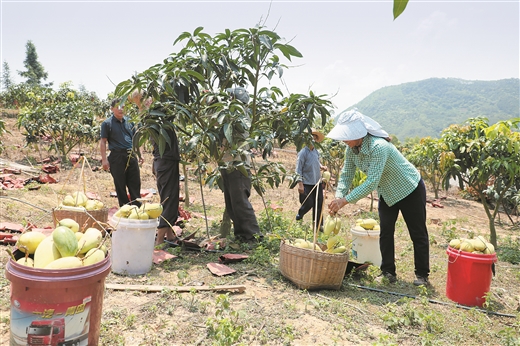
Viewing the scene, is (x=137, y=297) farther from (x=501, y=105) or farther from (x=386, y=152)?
(x=501, y=105)

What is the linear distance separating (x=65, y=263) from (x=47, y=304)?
18 cm

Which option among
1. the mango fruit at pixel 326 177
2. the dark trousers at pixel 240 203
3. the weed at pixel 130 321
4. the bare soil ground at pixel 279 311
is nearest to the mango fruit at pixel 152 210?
the bare soil ground at pixel 279 311

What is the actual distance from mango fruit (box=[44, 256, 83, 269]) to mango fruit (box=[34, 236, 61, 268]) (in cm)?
6

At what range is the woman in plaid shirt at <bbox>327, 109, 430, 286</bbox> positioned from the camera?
10.2 ft

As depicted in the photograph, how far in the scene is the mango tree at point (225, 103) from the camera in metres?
3.32

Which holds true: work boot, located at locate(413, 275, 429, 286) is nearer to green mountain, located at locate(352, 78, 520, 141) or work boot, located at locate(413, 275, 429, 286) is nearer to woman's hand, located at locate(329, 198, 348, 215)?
woman's hand, located at locate(329, 198, 348, 215)

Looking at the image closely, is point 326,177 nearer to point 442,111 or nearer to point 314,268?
point 314,268

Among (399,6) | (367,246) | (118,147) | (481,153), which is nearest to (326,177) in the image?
(367,246)

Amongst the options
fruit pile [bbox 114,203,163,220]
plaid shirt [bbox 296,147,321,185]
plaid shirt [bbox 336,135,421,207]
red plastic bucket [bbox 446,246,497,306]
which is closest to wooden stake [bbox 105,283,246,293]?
fruit pile [bbox 114,203,163,220]

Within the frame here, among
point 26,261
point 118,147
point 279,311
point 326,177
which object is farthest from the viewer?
point 118,147

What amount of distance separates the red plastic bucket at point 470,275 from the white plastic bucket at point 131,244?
247cm

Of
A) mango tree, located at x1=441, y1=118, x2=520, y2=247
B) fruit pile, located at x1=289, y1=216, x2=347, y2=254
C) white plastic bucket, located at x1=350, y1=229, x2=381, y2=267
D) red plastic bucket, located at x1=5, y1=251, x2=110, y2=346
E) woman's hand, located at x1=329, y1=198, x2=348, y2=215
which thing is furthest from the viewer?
mango tree, located at x1=441, y1=118, x2=520, y2=247

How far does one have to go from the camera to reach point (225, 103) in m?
3.32

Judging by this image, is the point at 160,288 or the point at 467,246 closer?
the point at 160,288
